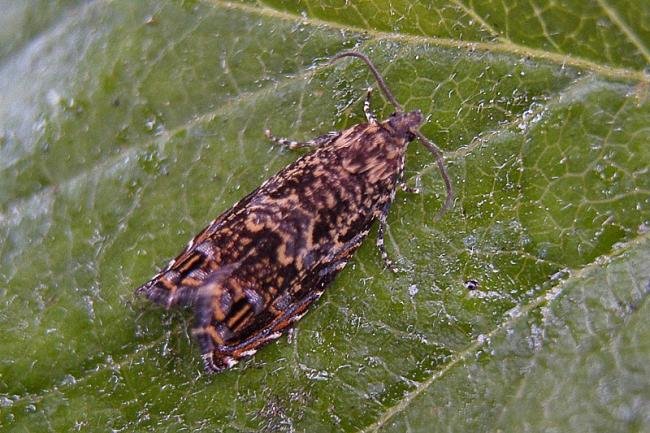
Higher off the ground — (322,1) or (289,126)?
(322,1)

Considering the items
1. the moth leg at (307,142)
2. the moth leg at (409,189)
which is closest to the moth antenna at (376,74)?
the moth leg at (307,142)

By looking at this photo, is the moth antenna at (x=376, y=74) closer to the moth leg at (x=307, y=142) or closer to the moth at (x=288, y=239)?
the moth at (x=288, y=239)

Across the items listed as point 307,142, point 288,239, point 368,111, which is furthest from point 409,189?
point 288,239

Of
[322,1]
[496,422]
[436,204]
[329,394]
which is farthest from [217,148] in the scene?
[496,422]

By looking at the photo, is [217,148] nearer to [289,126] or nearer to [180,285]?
[289,126]

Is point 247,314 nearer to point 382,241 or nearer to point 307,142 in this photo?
point 382,241

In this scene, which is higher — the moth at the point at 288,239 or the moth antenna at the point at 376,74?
the moth antenna at the point at 376,74

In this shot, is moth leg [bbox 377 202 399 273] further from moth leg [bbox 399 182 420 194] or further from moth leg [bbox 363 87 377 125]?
moth leg [bbox 363 87 377 125]
